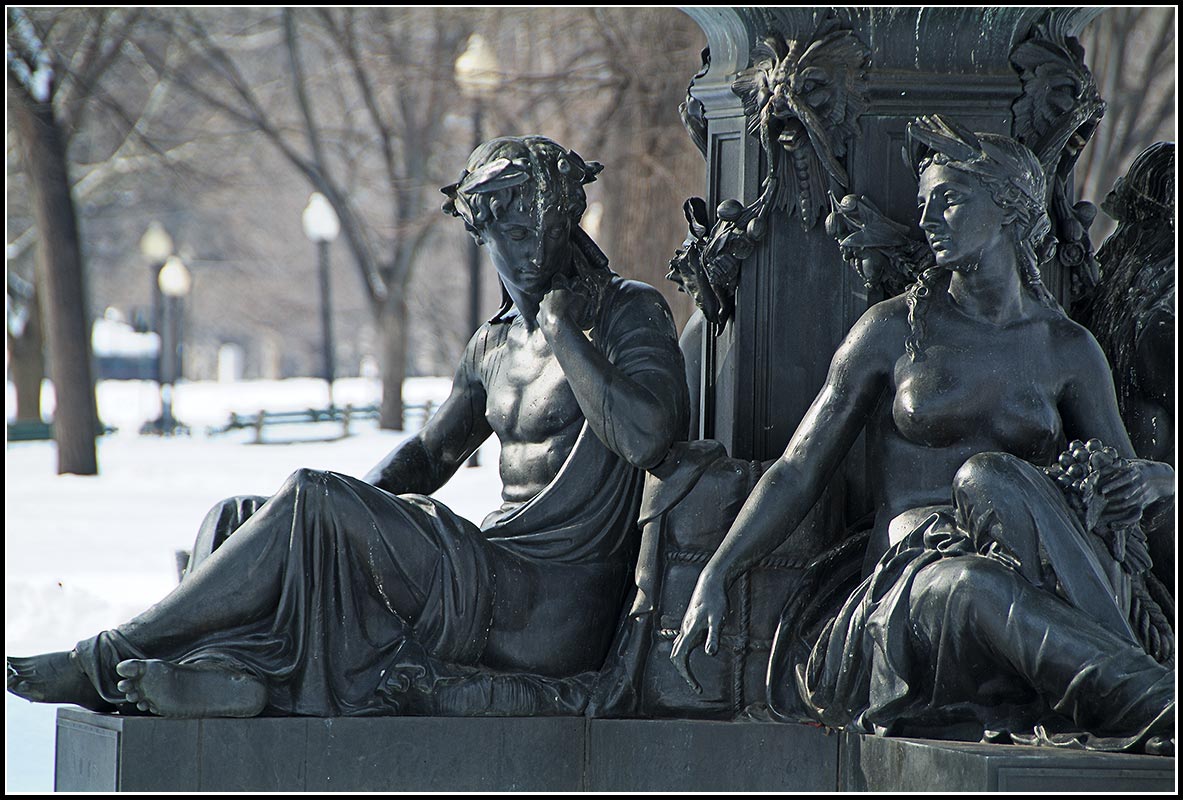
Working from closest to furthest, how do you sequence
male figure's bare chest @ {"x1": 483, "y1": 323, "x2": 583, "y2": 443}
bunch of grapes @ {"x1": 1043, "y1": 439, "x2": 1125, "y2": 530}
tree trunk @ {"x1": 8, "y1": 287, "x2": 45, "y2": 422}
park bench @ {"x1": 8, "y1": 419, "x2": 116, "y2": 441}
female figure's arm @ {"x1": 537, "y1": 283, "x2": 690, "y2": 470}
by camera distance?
1. bunch of grapes @ {"x1": 1043, "y1": 439, "x2": 1125, "y2": 530}
2. female figure's arm @ {"x1": 537, "y1": 283, "x2": 690, "y2": 470}
3. male figure's bare chest @ {"x1": 483, "y1": 323, "x2": 583, "y2": 443}
4. park bench @ {"x1": 8, "y1": 419, "x2": 116, "y2": 441}
5. tree trunk @ {"x1": 8, "y1": 287, "x2": 45, "y2": 422}

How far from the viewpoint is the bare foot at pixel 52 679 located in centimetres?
574

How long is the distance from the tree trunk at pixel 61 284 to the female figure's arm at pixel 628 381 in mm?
15043

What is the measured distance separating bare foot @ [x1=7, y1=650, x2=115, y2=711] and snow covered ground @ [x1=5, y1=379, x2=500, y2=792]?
99 centimetres

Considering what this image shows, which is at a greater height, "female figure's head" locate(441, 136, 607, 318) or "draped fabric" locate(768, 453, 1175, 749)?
"female figure's head" locate(441, 136, 607, 318)

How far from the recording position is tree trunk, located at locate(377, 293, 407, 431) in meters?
28.7

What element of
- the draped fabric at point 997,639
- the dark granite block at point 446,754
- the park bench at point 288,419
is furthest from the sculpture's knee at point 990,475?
the park bench at point 288,419

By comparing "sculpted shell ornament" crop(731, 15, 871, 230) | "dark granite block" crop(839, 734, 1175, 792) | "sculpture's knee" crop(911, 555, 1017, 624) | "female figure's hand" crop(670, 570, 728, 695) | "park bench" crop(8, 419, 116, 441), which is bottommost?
"dark granite block" crop(839, 734, 1175, 792)

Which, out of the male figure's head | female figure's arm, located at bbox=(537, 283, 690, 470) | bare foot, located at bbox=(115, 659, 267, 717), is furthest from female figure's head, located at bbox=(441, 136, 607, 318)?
bare foot, located at bbox=(115, 659, 267, 717)

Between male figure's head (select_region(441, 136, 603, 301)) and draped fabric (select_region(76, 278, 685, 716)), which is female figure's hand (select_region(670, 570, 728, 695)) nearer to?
draped fabric (select_region(76, 278, 685, 716))

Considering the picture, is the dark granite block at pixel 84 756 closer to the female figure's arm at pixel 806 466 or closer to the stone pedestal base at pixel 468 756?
the stone pedestal base at pixel 468 756

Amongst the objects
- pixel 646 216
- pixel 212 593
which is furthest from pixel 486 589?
pixel 646 216

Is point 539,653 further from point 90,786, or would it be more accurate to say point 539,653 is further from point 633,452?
point 90,786

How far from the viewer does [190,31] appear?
2689cm

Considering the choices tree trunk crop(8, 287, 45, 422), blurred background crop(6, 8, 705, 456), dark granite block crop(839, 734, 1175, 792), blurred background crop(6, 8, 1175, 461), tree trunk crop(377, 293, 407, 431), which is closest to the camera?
dark granite block crop(839, 734, 1175, 792)
